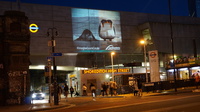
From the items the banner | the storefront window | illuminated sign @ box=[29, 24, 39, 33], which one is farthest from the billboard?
the banner

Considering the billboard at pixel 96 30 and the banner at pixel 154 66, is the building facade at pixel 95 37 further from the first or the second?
the banner at pixel 154 66

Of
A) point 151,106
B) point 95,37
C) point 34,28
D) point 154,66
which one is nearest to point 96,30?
point 95,37

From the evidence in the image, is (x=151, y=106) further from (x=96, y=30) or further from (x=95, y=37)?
(x=96, y=30)

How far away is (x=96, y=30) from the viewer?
50594 millimetres

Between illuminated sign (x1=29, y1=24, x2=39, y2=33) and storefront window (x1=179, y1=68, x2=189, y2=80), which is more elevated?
illuminated sign (x1=29, y1=24, x2=39, y2=33)

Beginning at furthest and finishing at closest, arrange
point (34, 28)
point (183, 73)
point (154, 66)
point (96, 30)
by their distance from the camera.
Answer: point (183, 73) → point (96, 30) → point (34, 28) → point (154, 66)

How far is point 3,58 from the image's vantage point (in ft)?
75.9

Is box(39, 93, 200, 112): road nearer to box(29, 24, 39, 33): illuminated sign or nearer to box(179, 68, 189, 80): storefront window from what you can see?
box(29, 24, 39, 33): illuminated sign

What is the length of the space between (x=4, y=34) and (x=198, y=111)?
58.3ft

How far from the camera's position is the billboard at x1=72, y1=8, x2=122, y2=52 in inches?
1930

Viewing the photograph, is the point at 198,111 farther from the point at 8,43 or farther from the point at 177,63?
the point at 177,63

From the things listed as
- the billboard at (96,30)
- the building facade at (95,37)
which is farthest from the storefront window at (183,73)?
the billboard at (96,30)

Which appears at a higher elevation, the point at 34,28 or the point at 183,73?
the point at 34,28

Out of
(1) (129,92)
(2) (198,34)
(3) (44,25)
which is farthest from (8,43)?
(2) (198,34)
